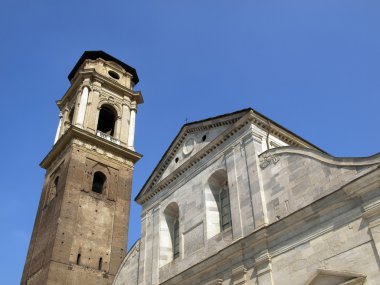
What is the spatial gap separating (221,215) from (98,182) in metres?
15.2

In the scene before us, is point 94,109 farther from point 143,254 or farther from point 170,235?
point 170,235

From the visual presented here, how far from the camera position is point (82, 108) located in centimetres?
3125

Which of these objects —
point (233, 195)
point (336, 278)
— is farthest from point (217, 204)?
point (336, 278)

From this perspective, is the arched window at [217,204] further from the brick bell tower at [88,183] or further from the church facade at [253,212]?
the brick bell tower at [88,183]

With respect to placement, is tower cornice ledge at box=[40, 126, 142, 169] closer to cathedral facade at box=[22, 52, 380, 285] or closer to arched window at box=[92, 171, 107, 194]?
cathedral facade at box=[22, 52, 380, 285]

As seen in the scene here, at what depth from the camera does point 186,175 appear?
57.4 ft

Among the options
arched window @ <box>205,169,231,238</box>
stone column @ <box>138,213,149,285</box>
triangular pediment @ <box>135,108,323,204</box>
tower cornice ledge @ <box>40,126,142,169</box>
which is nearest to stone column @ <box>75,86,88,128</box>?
tower cornice ledge @ <box>40,126,142,169</box>

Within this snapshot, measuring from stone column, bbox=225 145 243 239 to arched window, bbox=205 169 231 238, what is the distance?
54cm

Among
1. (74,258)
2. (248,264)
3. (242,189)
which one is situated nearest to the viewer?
(248,264)

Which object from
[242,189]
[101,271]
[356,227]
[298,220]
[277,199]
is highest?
[101,271]

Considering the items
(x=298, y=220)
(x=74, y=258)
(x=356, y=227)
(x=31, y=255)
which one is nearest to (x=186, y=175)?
(x=298, y=220)

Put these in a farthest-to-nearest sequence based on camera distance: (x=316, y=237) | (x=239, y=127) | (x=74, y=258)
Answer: (x=74, y=258) < (x=239, y=127) < (x=316, y=237)

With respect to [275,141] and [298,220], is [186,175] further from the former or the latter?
[298,220]

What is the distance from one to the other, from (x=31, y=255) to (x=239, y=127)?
16.6 m
